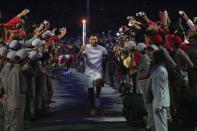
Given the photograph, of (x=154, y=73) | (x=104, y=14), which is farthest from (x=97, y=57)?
(x=104, y=14)

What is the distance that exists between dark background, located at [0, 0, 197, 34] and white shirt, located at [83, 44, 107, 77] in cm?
2878

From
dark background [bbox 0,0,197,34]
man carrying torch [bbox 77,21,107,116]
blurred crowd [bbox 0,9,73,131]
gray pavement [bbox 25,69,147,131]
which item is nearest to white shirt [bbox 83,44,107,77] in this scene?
man carrying torch [bbox 77,21,107,116]

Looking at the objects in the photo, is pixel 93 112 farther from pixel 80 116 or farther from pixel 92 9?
pixel 92 9

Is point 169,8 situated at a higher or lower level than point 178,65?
higher

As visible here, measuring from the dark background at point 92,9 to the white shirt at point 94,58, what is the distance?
28.8 metres

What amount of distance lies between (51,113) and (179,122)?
406 centimetres

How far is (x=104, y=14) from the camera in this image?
195 feet

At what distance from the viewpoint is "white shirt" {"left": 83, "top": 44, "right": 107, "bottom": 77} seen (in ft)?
48.1

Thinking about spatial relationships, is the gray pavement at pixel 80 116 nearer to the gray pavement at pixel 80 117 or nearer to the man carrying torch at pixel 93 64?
the gray pavement at pixel 80 117

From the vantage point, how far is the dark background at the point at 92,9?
46.1m

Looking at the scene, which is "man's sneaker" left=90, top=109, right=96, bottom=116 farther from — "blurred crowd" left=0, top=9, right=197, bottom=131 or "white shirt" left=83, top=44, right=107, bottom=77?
"blurred crowd" left=0, top=9, right=197, bottom=131

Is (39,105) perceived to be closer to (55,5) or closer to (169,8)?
(169,8)

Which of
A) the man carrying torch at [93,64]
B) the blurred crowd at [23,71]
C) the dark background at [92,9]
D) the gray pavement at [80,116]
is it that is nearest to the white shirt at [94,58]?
the man carrying torch at [93,64]

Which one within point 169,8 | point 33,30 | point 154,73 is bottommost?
point 154,73
